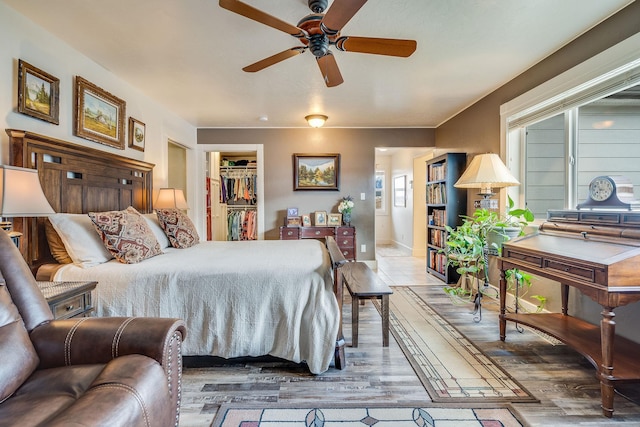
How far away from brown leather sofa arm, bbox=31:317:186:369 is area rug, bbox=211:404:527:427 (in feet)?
2.20

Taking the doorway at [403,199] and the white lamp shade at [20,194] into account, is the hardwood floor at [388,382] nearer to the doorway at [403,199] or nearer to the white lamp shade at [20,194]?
the white lamp shade at [20,194]

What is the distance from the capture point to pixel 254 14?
5.46 ft

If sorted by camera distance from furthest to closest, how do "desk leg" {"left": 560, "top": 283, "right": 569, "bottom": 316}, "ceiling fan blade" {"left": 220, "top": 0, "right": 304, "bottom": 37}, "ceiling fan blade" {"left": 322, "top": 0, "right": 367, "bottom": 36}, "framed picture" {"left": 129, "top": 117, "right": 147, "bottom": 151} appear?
1. "framed picture" {"left": 129, "top": 117, "right": 147, "bottom": 151}
2. "desk leg" {"left": 560, "top": 283, "right": 569, "bottom": 316}
3. "ceiling fan blade" {"left": 220, "top": 0, "right": 304, "bottom": 37}
4. "ceiling fan blade" {"left": 322, "top": 0, "right": 367, "bottom": 36}

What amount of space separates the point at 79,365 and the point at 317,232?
3.85 meters

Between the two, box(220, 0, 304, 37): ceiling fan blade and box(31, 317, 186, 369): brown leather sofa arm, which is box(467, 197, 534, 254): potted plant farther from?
box(31, 317, 186, 369): brown leather sofa arm

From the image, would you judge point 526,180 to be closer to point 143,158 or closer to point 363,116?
point 363,116

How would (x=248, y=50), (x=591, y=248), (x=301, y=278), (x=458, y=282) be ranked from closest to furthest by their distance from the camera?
1. (x=591, y=248)
2. (x=301, y=278)
3. (x=248, y=50)
4. (x=458, y=282)

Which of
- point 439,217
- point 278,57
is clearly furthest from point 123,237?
point 439,217

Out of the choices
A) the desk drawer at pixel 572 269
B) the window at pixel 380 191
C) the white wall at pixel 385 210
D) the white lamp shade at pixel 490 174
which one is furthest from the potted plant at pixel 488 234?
the window at pixel 380 191

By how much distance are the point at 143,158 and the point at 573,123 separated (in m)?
4.39

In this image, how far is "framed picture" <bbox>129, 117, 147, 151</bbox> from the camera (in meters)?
3.30

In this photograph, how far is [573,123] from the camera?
2.55 m

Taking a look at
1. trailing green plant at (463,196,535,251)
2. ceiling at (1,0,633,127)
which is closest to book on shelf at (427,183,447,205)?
ceiling at (1,0,633,127)

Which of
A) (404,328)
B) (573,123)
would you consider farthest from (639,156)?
(404,328)
